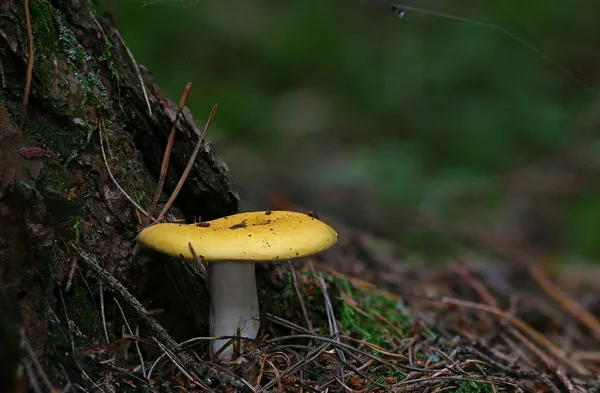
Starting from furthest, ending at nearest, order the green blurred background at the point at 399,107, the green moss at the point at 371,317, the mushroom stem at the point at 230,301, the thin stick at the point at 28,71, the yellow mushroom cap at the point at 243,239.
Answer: the green blurred background at the point at 399,107 < the green moss at the point at 371,317 < the mushroom stem at the point at 230,301 < the thin stick at the point at 28,71 < the yellow mushroom cap at the point at 243,239

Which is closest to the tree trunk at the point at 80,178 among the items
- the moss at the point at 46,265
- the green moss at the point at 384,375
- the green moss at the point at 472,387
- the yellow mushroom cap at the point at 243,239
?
the moss at the point at 46,265

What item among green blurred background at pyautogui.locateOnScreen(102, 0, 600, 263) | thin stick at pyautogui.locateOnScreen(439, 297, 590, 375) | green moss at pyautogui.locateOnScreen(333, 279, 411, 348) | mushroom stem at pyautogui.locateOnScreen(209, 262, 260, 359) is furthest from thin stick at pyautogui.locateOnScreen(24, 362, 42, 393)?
green blurred background at pyautogui.locateOnScreen(102, 0, 600, 263)

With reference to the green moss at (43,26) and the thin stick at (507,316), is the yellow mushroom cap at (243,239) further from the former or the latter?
the thin stick at (507,316)

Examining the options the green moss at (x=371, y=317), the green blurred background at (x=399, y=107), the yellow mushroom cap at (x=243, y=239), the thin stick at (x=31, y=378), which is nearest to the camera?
the thin stick at (x=31, y=378)

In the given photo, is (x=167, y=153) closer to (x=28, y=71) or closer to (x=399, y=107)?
(x=28, y=71)

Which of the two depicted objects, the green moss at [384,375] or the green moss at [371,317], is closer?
the green moss at [384,375]

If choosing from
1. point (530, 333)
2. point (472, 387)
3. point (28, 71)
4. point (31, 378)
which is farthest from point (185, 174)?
point (530, 333)
